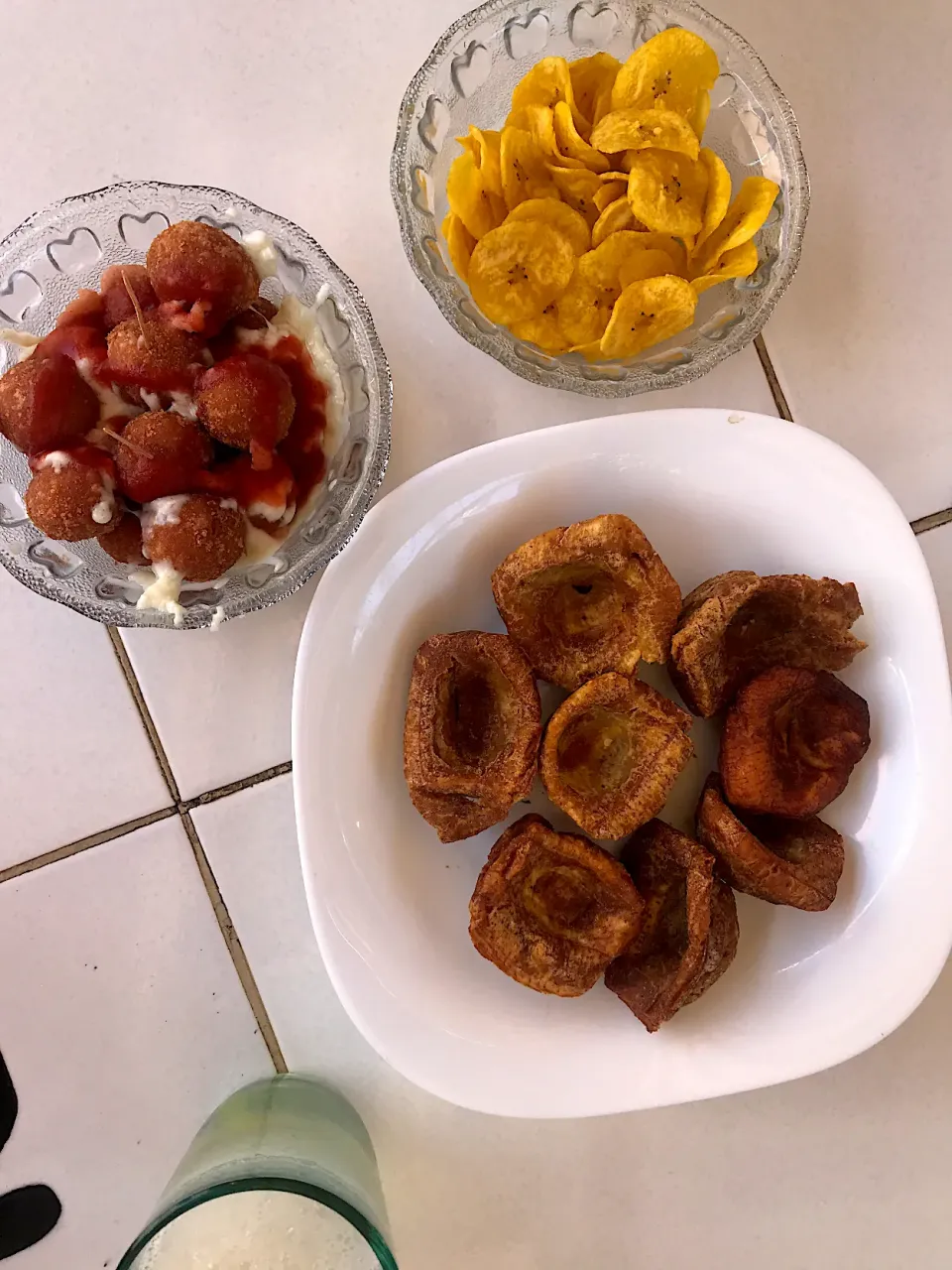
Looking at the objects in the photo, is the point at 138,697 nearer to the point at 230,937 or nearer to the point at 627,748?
the point at 230,937

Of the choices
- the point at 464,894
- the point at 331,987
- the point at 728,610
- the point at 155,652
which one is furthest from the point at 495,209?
the point at 331,987

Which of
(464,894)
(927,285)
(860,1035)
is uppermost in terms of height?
(927,285)

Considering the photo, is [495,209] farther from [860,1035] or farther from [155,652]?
[860,1035]

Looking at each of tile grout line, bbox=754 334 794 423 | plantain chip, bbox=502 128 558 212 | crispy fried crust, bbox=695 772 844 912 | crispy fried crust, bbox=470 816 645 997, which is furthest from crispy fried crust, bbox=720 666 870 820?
plantain chip, bbox=502 128 558 212

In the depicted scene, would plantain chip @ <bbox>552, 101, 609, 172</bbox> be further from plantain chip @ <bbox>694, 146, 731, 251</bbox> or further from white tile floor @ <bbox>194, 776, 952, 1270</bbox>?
white tile floor @ <bbox>194, 776, 952, 1270</bbox>

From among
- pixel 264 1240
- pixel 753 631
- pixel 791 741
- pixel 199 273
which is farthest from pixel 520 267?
pixel 264 1240
